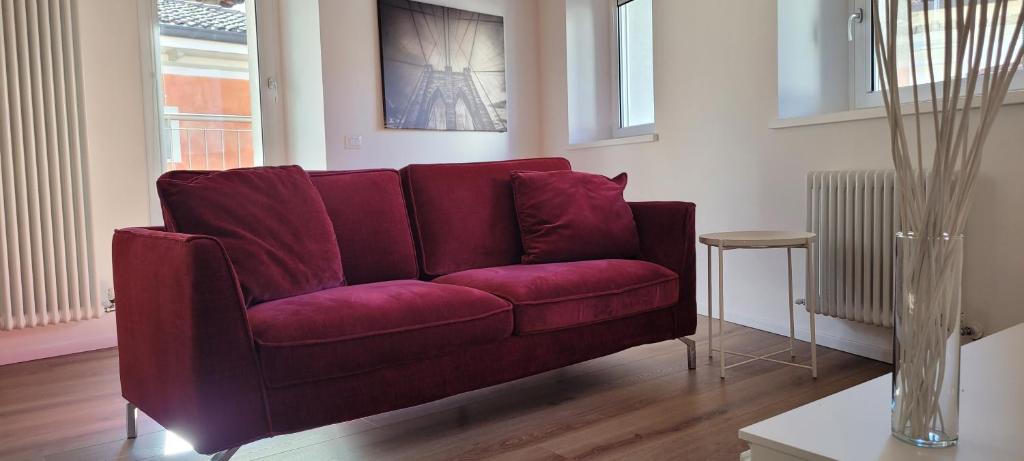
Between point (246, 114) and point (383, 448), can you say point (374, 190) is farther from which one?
point (246, 114)

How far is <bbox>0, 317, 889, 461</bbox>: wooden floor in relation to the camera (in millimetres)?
1860

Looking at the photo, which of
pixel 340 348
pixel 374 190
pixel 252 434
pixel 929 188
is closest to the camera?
pixel 929 188

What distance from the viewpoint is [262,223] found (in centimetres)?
194

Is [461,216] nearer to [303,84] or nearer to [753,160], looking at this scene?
Answer: [753,160]

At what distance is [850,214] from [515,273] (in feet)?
4.57

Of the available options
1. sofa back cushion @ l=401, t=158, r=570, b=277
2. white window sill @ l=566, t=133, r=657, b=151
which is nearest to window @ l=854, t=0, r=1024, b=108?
white window sill @ l=566, t=133, r=657, b=151

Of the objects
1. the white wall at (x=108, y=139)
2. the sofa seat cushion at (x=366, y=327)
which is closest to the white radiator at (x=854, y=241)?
the sofa seat cushion at (x=366, y=327)

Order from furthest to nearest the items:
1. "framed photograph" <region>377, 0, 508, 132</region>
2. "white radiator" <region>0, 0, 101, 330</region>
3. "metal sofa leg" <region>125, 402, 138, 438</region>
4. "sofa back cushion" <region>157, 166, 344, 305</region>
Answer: "framed photograph" <region>377, 0, 508, 132</region> < "white radiator" <region>0, 0, 101, 330</region> < "metal sofa leg" <region>125, 402, 138, 438</region> < "sofa back cushion" <region>157, 166, 344, 305</region>

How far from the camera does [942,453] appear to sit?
0.91m

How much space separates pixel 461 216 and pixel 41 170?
6.46 ft

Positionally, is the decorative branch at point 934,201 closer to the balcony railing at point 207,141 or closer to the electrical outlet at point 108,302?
the electrical outlet at point 108,302

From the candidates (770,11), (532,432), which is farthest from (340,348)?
(770,11)

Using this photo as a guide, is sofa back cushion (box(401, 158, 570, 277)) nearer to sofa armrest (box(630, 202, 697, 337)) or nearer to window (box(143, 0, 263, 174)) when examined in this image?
sofa armrest (box(630, 202, 697, 337))

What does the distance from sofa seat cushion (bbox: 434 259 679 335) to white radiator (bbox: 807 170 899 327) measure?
73 centimetres
